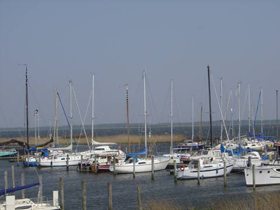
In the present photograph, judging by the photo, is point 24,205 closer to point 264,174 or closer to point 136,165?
point 264,174

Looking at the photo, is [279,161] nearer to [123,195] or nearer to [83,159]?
[123,195]

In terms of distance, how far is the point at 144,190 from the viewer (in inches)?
2047

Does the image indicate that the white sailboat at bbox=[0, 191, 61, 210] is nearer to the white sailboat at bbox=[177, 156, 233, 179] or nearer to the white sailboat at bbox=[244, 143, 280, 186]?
the white sailboat at bbox=[244, 143, 280, 186]

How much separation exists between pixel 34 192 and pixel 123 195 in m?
8.07

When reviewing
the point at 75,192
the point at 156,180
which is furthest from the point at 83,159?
the point at 75,192

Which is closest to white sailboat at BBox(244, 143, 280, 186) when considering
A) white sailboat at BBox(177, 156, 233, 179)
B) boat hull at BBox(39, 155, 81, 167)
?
white sailboat at BBox(177, 156, 233, 179)

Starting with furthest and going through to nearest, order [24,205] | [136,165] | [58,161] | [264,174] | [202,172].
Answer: [58,161] < [136,165] < [202,172] < [264,174] < [24,205]

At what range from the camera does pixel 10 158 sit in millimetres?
94562

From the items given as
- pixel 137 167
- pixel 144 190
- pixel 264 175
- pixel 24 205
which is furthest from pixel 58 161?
pixel 24 205

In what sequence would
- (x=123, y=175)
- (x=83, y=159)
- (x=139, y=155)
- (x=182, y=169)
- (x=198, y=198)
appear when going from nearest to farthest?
(x=198, y=198) < (x=182, y=169) < (x=123, y=175) < (x=139, y=155) < (x=83, y=159)

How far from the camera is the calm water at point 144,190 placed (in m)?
44.4

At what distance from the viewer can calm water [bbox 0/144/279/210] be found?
44.4 m

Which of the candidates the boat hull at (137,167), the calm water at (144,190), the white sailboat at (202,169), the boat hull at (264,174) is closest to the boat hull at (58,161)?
the calm water at (144,190)

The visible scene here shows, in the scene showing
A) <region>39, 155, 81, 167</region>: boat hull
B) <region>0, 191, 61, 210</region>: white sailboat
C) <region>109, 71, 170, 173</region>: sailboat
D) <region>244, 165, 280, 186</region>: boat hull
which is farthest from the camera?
<region>39, 155, 81, 167</region>: boat hull
